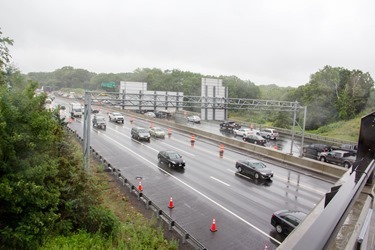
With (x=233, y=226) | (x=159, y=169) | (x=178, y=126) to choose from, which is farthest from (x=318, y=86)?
(x=233, y=226)

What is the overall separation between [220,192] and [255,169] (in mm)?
Answer: 4610

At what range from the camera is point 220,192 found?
19.4 metres

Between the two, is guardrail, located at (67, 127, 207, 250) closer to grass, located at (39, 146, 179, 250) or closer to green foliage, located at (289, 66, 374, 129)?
grass, located at (39, 146, 179, 250)

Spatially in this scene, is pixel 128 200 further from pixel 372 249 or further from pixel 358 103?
pixel 358 103

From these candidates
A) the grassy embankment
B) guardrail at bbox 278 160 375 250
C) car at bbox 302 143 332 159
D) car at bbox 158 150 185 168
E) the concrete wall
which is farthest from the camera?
car at bbox 302 143 332 159

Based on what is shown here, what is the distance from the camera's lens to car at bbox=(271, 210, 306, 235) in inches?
524

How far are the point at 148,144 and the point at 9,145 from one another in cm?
2461

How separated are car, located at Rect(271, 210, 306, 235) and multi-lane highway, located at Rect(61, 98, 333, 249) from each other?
1.22 ft

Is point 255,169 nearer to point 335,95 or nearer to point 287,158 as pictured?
point 287,158

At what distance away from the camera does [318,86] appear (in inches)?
2264

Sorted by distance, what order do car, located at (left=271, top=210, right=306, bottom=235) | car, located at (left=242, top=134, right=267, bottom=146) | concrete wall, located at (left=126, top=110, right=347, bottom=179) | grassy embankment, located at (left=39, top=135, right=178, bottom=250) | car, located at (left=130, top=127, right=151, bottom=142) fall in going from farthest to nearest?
car, located at (left=242, top=134, right=267, bottom=146)
car, located at (left=130, top=127, right=151, bottom=142)
concrete wall, located at (left=126, top=110, right=347, bottom=179)
car, located at (left=271, top=210, right=306, bottom=235)
grassy embankment, located at (left=39, top=135, right=178, bottom=250)

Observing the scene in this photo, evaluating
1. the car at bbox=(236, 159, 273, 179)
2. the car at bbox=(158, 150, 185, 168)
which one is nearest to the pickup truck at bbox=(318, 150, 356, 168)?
the car at bbox=(236, 159, 273, 179)

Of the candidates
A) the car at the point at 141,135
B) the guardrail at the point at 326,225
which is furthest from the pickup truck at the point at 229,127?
the guardrail at the point at 326,225

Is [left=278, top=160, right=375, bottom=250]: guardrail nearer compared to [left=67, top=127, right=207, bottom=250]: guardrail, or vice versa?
[left=278, top=160, right=375, bottom=250]: guardrail
